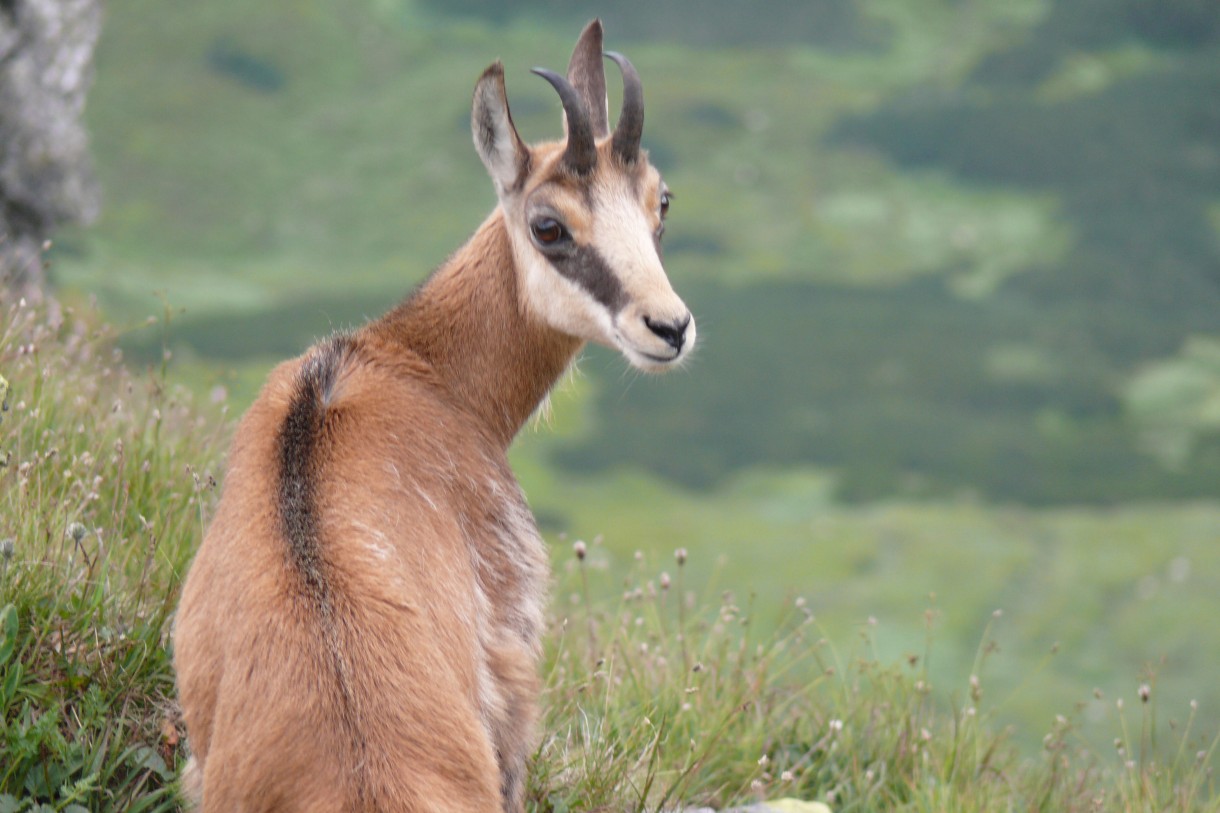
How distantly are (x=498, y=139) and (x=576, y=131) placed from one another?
0.45 m

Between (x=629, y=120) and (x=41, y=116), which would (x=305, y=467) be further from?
(x=41, y=116)

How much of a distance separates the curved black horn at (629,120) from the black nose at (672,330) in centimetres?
103

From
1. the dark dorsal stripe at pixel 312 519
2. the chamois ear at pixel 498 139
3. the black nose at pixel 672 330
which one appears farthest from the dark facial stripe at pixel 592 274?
the dark dorsal stripe at pixel 312 519

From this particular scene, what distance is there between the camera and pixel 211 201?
32250 millimetres

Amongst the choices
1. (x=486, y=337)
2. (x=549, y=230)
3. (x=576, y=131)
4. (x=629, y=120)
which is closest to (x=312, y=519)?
(x=486, y=337)

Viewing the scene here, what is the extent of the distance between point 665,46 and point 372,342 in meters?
35.2

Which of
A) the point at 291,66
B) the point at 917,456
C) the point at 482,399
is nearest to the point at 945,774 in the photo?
the point at 482,399

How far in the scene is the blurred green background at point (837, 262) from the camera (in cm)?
2234

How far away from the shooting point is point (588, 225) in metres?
6.07

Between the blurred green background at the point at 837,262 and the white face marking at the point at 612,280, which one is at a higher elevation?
the blurred green background at the point at 837,262

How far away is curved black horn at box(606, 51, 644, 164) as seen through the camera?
245 inches

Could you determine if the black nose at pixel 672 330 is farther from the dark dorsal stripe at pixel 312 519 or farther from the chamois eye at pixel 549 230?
the dark dorsal stripe at pixel 312 519

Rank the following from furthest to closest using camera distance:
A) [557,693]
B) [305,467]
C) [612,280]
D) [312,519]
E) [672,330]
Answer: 1. [557,693]
2. [612,280]
3. [672,330]
4. [305,467]
5. [312,519]

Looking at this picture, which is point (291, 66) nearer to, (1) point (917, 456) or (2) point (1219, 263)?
(1) point (917, 456)
